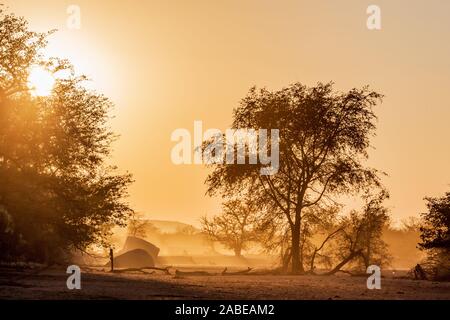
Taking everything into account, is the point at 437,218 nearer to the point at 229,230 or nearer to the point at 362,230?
the point at 362,230

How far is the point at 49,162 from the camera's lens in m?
37.7

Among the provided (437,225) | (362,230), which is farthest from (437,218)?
(362,230)

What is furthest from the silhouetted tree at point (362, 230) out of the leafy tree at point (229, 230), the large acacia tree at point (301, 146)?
the leafy tree at point (229, 230)

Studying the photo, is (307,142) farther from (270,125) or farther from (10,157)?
(10,157)

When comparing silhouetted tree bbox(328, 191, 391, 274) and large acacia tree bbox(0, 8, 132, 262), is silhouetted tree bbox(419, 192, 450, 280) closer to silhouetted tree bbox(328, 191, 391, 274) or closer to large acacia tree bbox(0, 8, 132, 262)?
silhouetted tree bbox(328, 191, 391, 274)

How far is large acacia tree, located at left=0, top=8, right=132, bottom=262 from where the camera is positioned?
118 feet

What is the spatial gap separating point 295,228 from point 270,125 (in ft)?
25.2

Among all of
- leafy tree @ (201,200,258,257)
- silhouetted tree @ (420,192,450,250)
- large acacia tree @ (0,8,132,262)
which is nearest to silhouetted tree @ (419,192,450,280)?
silhouetted tree @ (420,192,450,250)

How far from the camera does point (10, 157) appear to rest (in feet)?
118

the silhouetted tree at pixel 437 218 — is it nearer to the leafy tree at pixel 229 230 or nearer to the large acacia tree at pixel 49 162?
the large acacia tree at pixel 49 162

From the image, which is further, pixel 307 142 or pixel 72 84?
pixel 307 142

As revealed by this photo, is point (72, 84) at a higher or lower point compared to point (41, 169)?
higher
